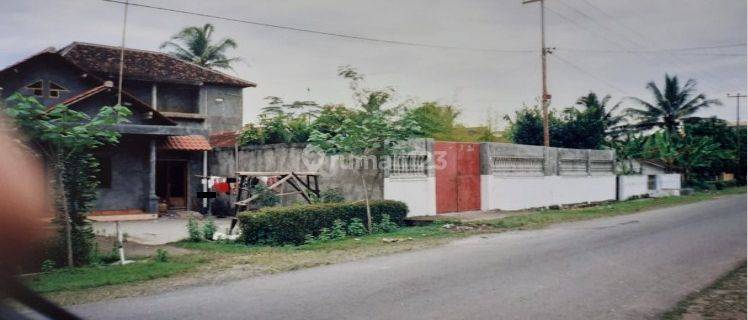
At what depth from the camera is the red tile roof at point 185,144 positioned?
69.6 feet

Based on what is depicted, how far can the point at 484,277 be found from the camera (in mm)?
7828

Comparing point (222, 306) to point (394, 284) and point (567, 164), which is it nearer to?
point (394, 284)

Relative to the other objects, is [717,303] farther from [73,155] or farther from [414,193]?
[414,193]

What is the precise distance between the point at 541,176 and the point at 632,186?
33.4 ft

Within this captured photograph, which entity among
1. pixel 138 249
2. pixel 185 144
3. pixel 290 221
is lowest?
pixel 138 249

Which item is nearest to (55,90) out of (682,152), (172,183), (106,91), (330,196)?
(106,91)

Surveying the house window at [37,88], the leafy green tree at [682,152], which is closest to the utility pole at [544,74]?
the leafy green tree at [682,152]

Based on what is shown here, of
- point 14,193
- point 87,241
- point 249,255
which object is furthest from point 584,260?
point 14,193

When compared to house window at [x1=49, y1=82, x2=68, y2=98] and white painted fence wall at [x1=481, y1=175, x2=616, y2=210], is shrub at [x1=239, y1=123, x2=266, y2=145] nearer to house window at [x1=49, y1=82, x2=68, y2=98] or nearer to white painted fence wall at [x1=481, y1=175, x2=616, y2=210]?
house window at [x1=49, y1=82, x2=68, y2=98]

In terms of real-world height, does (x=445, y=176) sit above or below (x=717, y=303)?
above

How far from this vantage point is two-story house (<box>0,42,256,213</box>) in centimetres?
1920

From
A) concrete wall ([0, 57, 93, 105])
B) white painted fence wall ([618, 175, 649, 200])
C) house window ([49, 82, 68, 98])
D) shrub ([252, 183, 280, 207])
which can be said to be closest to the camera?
shrub ([252, 183, 280, 207])

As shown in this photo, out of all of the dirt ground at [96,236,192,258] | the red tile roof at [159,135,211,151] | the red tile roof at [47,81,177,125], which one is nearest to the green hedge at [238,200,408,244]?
the dirt ground at [96,236,192,258]

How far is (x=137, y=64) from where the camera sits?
28.5 metres
